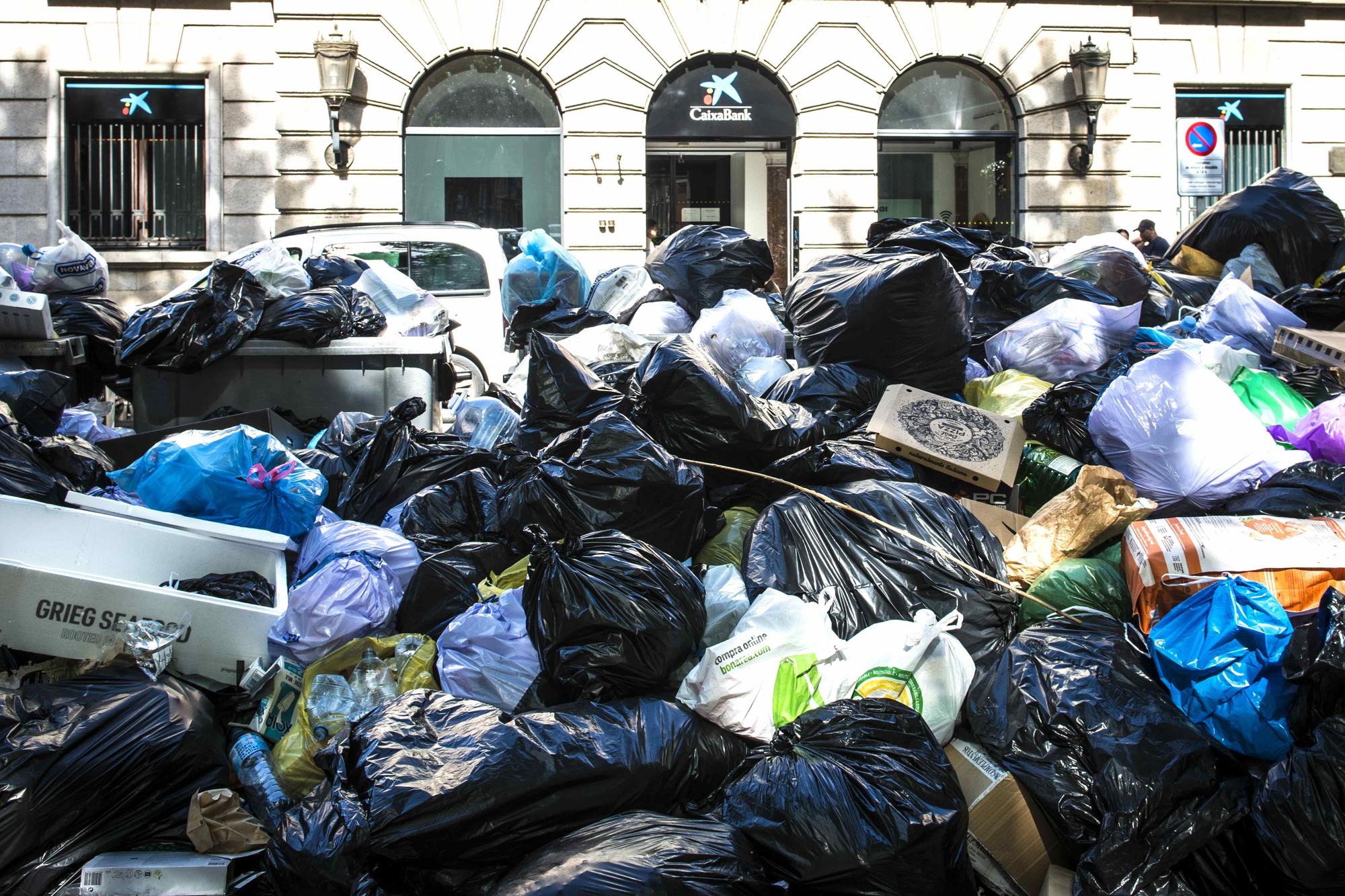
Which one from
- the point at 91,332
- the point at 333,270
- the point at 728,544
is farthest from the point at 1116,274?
the point at 91,332

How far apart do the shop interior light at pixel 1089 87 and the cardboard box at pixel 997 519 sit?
9.60 metres

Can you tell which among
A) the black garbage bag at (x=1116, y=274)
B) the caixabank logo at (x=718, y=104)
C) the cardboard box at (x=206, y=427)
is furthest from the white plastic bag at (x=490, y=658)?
the caixabank logo at (x=718, y=104)

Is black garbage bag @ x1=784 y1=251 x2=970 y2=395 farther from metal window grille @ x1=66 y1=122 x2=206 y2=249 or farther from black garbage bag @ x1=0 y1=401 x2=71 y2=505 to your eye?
metal window grille @ x1=66 y1=122 x2=206 y2=249

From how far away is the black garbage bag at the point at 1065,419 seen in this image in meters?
3.64

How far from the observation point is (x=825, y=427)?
3674mm

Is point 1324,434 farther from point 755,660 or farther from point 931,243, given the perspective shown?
point 755,660

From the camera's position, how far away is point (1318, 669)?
7.23 ft

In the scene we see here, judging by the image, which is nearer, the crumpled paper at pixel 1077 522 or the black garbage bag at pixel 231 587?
the black garbage bag at pixel 231 587

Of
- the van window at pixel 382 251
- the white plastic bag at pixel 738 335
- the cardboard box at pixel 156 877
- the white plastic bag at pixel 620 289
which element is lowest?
the cardboard box at pixel 156 877

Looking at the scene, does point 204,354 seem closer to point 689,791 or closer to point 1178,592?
point 689,791

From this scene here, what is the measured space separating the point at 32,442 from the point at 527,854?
82.2 inches

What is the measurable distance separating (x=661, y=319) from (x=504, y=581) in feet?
6.38

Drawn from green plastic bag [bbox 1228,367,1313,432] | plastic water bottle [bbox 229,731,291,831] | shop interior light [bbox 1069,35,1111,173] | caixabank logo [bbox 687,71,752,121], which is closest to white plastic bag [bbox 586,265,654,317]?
green plastic bag [bbox 1228,367,1313,432]

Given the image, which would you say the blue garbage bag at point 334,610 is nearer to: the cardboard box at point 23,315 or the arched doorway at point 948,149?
the cardboard box at point 23,315
